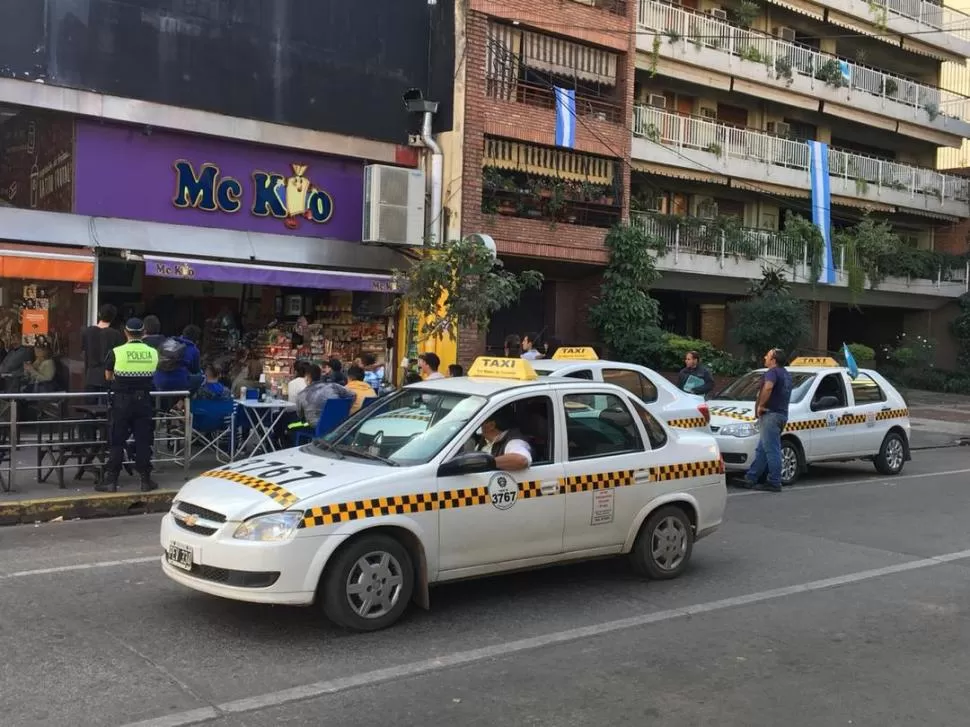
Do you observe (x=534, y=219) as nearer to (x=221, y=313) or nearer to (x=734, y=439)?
(x=221, y=313)

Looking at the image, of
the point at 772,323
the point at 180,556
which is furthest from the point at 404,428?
the point at 772,323

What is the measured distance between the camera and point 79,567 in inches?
279

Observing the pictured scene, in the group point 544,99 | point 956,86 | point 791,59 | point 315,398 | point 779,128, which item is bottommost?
point 315,398

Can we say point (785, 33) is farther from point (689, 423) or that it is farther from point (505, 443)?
point (505, 443)

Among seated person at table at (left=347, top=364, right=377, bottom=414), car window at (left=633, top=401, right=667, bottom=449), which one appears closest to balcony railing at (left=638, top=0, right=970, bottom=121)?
seated person at table at (left=347, top=364, right=377, bottom=414)

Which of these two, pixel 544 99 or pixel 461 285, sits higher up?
pixel 544 99

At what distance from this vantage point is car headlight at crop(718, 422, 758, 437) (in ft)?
40.3

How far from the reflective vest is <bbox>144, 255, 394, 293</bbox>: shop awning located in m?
5.14

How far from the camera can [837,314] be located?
36.0 meters

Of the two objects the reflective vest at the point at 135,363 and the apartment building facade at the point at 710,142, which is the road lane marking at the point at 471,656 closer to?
the reflective vest at the point at 135,363

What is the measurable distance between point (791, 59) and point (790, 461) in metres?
19.4

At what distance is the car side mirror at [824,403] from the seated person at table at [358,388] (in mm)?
6065

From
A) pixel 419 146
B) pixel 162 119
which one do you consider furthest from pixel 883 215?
pixel 162 119

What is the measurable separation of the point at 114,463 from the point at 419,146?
1029cm
